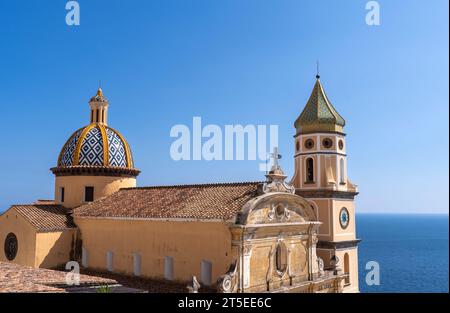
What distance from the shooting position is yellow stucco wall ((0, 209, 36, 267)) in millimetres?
24203

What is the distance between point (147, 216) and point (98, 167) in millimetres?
8357

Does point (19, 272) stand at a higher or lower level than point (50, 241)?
lower

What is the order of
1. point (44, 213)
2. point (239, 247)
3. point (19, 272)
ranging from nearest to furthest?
point (239, 247)
point (19, 272)
point (44, 213)

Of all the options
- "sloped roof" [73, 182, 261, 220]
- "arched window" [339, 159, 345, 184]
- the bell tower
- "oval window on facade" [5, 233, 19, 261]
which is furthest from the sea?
"oval window on facade" [5, 233, 19, 261]

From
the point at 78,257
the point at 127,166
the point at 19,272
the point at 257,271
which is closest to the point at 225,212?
the point at 257,271

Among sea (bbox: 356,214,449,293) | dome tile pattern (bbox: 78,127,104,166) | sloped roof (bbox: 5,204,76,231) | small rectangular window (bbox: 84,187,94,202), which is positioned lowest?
sea (bbox: 356,214,449,293)

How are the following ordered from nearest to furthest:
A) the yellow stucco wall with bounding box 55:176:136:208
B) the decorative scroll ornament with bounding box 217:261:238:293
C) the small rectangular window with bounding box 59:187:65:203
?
1. the decorative scroll ornament with bounding box 217:261:238:293
2. the yellow stucco wall with bounding box 55:176:136:208
3. the small rectangular window with bounding box 59:187:65:203

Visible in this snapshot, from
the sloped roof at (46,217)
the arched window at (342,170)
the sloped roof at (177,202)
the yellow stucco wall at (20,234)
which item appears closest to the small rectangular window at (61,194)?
the sloped roof at (46,217)

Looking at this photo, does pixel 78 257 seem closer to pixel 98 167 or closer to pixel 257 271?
pixel 98 167

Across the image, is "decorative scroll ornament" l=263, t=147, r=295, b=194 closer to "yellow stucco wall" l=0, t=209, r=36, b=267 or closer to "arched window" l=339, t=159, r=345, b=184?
"arched window" l=339, t=159, r=345, b=184

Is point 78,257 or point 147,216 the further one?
point 78,257

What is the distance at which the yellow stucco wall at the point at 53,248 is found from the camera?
24047 mm

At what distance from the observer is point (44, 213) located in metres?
26.3

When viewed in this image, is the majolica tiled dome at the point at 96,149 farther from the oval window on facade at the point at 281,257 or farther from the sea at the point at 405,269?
the sea at the point at 405,269
